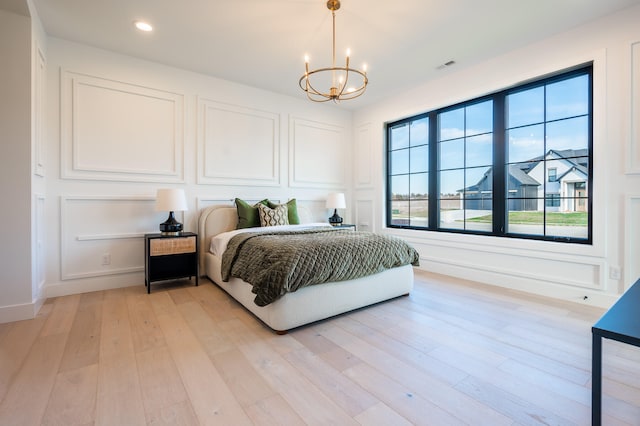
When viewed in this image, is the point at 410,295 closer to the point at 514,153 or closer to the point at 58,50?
the point at 514,153

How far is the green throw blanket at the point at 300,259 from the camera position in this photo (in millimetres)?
2129

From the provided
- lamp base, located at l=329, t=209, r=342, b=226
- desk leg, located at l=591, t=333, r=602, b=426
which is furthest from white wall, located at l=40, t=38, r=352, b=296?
desk leg, located at l=591, t=333, r=602, b=426

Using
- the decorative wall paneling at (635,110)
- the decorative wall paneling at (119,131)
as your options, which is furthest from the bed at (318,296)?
the decorative wall paneling at (635,110)

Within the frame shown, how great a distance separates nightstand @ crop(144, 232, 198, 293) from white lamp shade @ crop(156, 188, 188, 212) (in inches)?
12.1

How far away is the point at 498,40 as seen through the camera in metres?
3.02

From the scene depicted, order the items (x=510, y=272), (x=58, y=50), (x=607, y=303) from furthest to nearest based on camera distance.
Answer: (x=510, y=272) → (x=58, y=50) → (x=607, y=303)

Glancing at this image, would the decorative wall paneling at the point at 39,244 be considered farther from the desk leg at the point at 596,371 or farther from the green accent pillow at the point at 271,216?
the desk leg at the point at 596,371

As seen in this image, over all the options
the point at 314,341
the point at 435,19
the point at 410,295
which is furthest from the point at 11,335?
the point at 435,19

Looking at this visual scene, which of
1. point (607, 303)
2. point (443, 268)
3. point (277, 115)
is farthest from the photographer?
point (277, 115)

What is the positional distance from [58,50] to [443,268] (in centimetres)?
509

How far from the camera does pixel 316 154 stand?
4.93 metres

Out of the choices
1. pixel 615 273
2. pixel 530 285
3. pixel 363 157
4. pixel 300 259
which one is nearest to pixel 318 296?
pixel 300 259

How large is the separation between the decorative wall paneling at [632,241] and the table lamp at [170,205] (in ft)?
14.0

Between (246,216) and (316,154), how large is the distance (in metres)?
1.79
